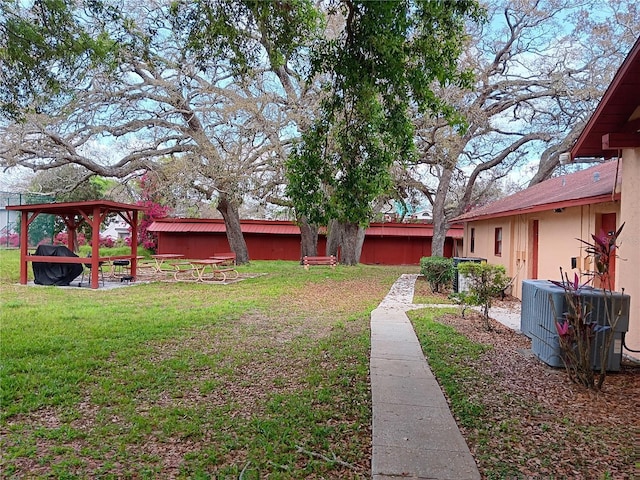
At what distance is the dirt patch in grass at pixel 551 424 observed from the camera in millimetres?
3348

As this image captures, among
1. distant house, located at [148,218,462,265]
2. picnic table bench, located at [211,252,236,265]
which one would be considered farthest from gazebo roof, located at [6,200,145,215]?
distant house, located at [148,218,462,265]

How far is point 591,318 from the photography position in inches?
212

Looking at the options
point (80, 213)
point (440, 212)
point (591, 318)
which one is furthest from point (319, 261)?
point (591, 318)

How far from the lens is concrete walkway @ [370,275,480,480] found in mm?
3221

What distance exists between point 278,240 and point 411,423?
25626 mm

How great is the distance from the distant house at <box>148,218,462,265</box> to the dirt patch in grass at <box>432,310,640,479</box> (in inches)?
900

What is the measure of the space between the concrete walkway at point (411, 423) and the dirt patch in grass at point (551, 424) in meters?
0.23

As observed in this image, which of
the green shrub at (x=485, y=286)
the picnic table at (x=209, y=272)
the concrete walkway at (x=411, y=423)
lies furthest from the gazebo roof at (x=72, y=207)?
the green shrub at (x=485, y=286)

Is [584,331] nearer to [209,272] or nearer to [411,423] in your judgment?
[411,423]

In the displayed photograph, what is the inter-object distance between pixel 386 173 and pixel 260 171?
38.8ft

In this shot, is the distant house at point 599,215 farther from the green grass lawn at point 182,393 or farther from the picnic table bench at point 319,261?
the picnic table bench at point 319,261

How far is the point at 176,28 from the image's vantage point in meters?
6.70

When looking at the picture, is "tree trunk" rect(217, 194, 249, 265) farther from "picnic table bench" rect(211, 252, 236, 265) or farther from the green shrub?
the green shrub

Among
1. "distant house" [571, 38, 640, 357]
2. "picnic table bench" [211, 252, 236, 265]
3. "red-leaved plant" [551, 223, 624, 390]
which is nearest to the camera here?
"red-leaved plant" [551, 223, 624, 390]
